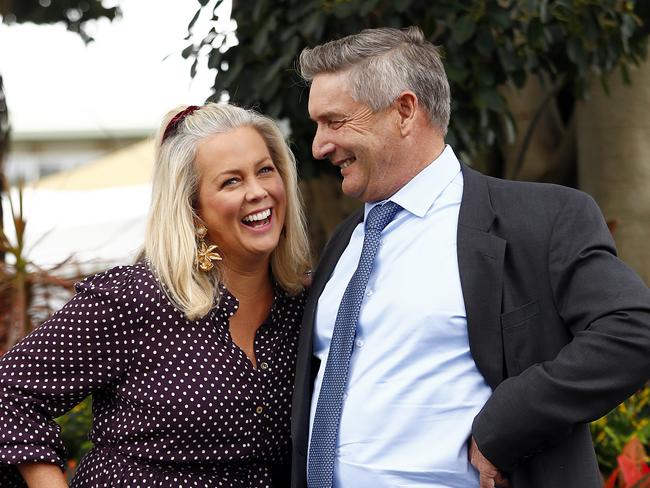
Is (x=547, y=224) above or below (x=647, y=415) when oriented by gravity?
above

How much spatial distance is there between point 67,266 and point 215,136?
2190 mm

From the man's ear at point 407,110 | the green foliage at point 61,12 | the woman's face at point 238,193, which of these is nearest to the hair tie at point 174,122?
the woman's face at point 238,193

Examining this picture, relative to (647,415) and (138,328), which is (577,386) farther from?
(647,415)

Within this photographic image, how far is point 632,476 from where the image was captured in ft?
12.9

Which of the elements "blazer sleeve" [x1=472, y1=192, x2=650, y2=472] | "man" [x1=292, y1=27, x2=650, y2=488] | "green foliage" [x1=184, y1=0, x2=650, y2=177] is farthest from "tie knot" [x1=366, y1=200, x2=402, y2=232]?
"green foliage" [x1=184, y1=0, x2=650, y2=177]

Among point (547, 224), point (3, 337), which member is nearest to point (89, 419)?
point (3, 337)

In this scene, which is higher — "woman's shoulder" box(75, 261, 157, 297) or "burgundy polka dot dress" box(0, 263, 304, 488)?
"woman's shoulder" box(75, 261, 157, 297)

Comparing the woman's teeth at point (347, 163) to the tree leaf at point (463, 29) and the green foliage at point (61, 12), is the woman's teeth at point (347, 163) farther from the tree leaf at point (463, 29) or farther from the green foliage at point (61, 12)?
the green foliage at point (61, 12)

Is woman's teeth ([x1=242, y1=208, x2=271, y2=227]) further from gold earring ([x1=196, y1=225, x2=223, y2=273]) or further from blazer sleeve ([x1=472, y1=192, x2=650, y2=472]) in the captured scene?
blazer sleeve ([x1=472, y1=192, x2=650, y2=472])

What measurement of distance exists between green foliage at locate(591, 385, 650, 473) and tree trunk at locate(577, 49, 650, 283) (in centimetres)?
119

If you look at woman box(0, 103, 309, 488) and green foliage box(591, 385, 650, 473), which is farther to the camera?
green foliage box(591, 385, 650, 473)

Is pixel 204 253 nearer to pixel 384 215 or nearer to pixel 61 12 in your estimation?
pixel 384 215

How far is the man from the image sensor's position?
2.56m

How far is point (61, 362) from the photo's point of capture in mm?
3006
